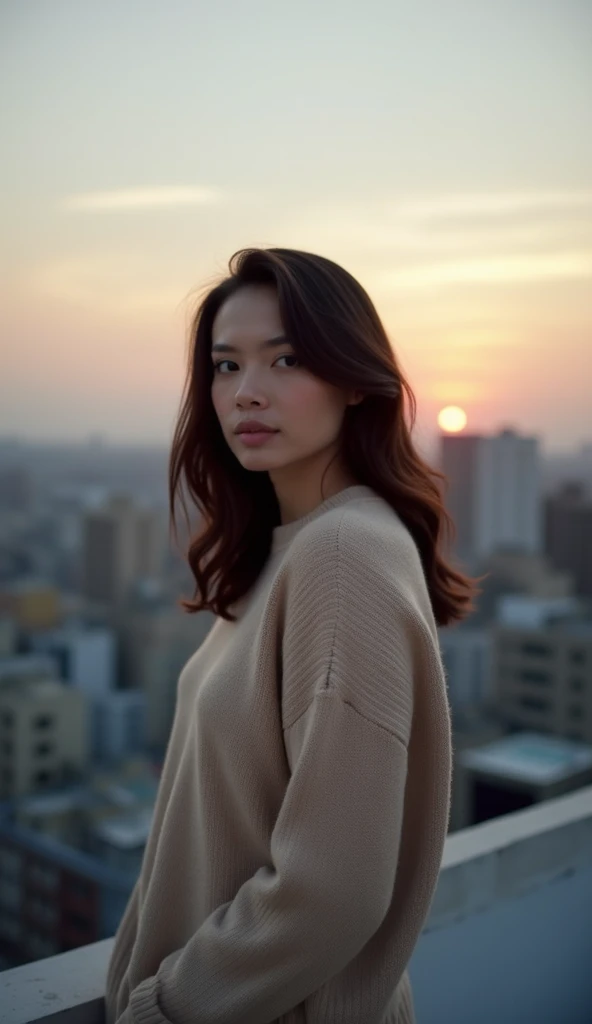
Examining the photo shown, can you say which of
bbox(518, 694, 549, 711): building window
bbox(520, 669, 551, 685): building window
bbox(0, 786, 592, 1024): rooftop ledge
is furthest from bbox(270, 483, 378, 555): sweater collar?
bbox(520, 669, 551, 685): building window

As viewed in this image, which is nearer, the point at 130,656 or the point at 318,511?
the point at 318,511

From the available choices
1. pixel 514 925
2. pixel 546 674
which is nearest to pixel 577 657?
pixel 546 674

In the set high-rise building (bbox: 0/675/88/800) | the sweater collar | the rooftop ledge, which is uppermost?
the sweater collar

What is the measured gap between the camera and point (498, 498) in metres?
12.3

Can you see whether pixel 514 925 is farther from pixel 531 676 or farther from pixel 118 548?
pixel 118 548

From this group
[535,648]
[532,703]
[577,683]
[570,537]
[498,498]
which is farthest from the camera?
[570,537]

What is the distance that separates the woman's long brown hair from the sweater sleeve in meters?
0.15

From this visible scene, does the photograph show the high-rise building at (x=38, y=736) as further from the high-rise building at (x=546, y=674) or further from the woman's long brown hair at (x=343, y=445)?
the woman's long brown hair at (x=343, y=445)

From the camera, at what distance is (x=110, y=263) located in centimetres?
507

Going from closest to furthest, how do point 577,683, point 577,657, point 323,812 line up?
1. point 323,812
2. point 577,657
3. point 577,683

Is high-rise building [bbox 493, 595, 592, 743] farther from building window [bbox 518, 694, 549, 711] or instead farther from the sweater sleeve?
the sweater sleeve

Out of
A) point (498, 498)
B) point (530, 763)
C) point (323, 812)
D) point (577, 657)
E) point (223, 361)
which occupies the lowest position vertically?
point (577, 657)

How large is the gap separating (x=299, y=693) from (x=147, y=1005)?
250 millimetres

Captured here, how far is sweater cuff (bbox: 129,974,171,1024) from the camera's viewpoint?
2.19 feet
